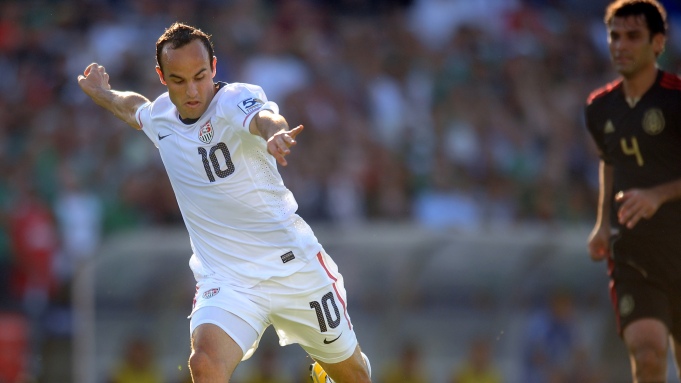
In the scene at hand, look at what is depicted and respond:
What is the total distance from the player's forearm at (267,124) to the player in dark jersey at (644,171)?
8.10 feet

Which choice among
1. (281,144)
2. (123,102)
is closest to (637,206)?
(281,144)

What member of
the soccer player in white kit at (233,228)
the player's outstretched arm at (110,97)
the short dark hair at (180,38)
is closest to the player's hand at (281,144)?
the soccer player in white kit at (233,228)

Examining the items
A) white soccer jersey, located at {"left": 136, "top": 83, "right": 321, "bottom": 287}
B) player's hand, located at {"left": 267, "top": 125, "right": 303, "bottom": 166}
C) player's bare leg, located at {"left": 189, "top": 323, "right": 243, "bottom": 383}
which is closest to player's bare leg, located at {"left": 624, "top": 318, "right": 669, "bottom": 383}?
white soccer jersey, located at {"left": 136, "top": 83, "right": 321, "bottom": 287}

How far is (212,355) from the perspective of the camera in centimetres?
653

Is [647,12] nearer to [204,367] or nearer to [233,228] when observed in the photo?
[233,228]

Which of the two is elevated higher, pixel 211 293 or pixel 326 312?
pixel 211 293

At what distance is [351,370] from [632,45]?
284cm

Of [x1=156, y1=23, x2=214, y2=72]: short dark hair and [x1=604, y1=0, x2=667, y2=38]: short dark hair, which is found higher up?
[x1=156, y1=23, x2=214, y2=72]: short dark hair

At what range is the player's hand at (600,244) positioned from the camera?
7.96 m

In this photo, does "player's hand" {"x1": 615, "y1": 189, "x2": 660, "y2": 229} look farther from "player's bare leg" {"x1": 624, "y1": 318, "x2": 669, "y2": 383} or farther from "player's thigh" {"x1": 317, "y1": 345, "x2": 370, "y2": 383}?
"player's thigh" {"x1": 317, "y1": 345, "x2": 370, "y2": 383}

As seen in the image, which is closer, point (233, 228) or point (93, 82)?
point (233, 228)

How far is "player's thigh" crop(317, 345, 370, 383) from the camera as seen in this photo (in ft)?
23.7

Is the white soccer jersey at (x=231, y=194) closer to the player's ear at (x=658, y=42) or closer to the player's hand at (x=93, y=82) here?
the player's hand at (x=93, y=82)

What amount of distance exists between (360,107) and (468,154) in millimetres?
1560
